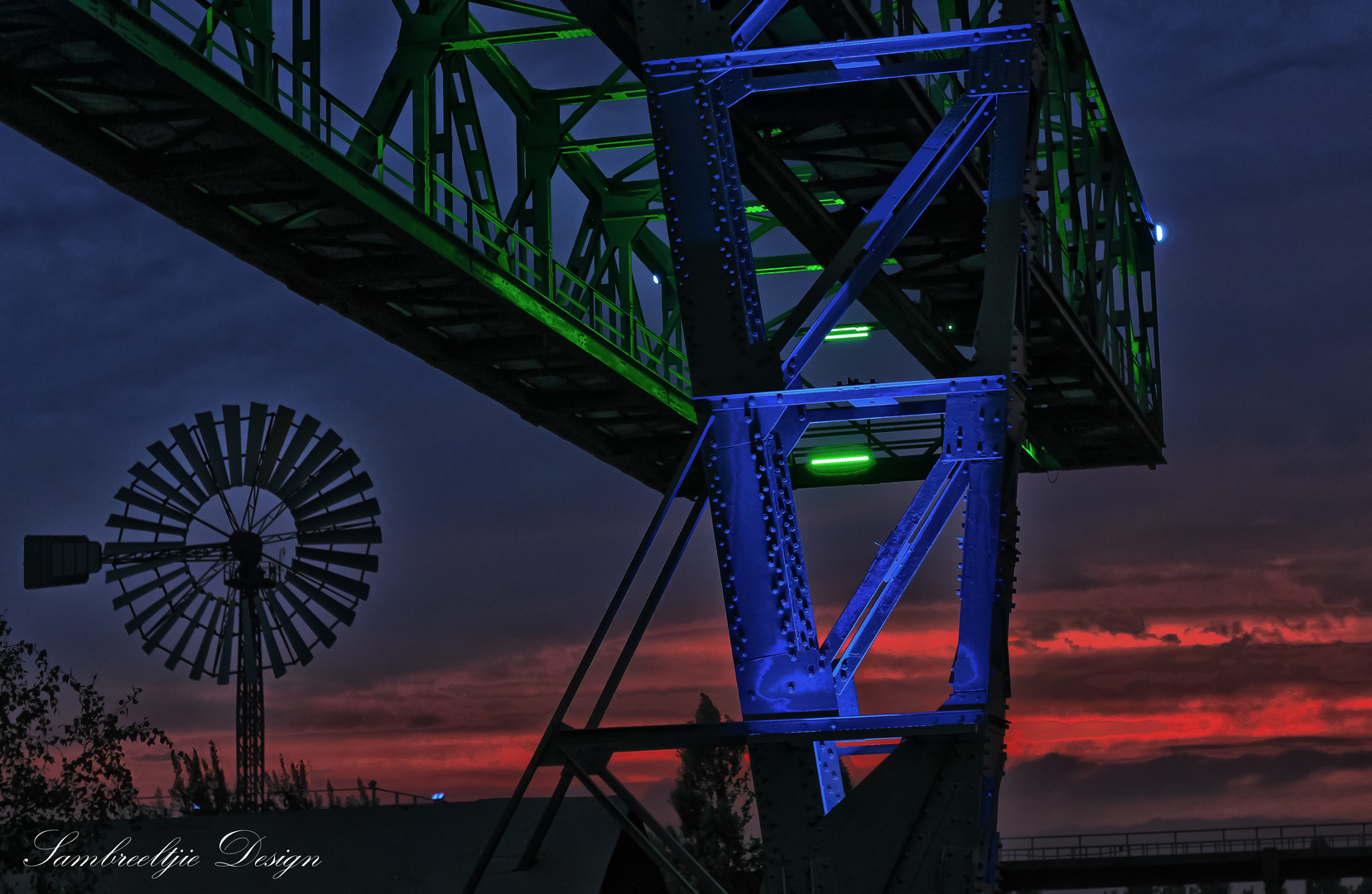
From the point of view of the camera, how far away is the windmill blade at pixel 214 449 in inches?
1718

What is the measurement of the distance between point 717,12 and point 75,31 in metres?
8.56

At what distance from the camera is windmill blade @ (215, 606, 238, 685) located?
45750mm

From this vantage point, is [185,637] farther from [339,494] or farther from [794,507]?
[794,507]

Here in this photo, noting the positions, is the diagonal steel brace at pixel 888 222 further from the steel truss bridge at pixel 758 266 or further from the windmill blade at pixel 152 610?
the windmill blade at pixel 152 610

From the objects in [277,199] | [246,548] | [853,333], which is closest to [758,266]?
[853,333]

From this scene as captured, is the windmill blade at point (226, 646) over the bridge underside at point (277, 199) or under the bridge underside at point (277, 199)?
under

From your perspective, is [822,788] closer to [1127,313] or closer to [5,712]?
[5,712]

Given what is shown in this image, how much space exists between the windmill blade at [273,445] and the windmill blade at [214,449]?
2.72 ft

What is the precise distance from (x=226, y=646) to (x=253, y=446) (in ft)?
20.1

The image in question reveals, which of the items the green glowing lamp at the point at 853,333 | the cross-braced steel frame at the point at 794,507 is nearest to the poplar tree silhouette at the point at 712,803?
the green glowing lamp at the point at 853,333

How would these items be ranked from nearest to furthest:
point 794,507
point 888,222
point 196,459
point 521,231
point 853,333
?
point 794,507, point 888,222, point 521,231, point 853,333, point 196,459

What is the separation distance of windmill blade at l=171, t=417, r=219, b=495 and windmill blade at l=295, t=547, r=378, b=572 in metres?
2.91

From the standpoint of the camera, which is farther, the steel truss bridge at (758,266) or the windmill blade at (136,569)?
the windmill blade at (136,569)

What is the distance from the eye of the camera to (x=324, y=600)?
1768 inches
